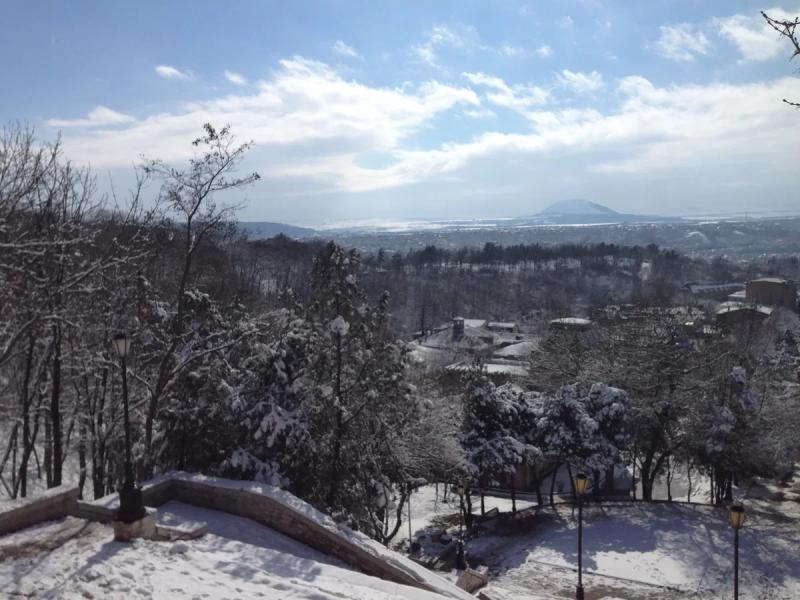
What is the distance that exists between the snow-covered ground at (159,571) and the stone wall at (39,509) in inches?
6.5

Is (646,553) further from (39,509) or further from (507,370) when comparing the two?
(507,370)

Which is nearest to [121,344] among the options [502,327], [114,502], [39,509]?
[114,502]

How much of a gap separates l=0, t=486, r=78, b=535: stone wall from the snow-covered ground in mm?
164

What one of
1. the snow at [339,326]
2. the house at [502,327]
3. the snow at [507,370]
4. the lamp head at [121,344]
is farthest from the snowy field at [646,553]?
the house at [502,327]

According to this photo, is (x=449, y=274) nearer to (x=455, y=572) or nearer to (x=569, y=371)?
(x=569, y=371)

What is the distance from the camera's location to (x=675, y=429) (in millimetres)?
21406

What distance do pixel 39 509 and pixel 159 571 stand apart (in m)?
2.33

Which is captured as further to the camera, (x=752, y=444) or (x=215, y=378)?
(x=752, y=444)

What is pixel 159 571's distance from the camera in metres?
6.50

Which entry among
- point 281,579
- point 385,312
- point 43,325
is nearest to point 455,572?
point 385,312

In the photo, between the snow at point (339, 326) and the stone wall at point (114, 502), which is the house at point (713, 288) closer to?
the snow at point (339, 326)

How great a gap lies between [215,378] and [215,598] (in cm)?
738

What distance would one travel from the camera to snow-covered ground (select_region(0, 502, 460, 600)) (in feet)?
19.7

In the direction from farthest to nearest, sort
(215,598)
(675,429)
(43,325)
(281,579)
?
(675,429) → (43,325) → (281,579) → (215,598)
